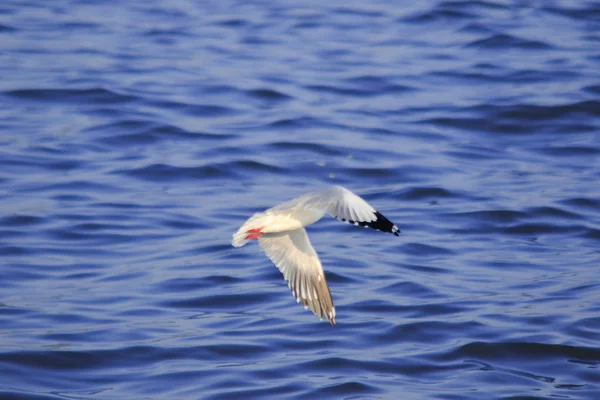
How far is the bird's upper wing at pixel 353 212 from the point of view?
5539mm

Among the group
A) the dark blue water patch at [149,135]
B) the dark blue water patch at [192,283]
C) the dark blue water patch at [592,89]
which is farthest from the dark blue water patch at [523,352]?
the dark blue water patch at [592,89]

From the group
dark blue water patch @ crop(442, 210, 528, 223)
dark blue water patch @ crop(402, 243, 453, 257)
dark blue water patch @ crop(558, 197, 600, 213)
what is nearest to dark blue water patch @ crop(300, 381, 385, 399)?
dark blue water patch @ crop(402, 243, 453, 257)

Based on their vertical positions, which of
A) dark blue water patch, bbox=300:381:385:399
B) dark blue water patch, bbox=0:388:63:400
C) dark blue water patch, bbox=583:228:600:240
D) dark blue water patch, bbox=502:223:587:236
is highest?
dark blue water patch, bbox=0:388:63:400

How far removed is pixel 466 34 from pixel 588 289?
8860 mm

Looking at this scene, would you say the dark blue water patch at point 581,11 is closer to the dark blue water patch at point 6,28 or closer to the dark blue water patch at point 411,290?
the dark blue water patch at point 6,28

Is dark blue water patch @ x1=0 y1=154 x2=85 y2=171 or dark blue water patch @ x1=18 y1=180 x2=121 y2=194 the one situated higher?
dark blue water patch @ x1=0 y1=154 x2=85 y2=171

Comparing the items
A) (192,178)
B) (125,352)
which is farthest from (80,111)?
(125,352)

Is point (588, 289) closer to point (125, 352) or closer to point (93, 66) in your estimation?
point (125, 352)

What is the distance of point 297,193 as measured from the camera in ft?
32.7

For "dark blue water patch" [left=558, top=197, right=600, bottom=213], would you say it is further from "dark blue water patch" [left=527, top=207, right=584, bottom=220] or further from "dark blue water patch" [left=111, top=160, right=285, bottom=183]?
"dark blue water patch" [left=111, top=160, right=285, bottom=183]

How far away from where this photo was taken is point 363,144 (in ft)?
38.2

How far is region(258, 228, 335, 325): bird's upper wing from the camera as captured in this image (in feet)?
21.3

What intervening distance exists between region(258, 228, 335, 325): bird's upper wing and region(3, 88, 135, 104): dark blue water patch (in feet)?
21.9

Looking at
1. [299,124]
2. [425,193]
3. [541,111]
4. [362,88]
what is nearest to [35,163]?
[299,124]
